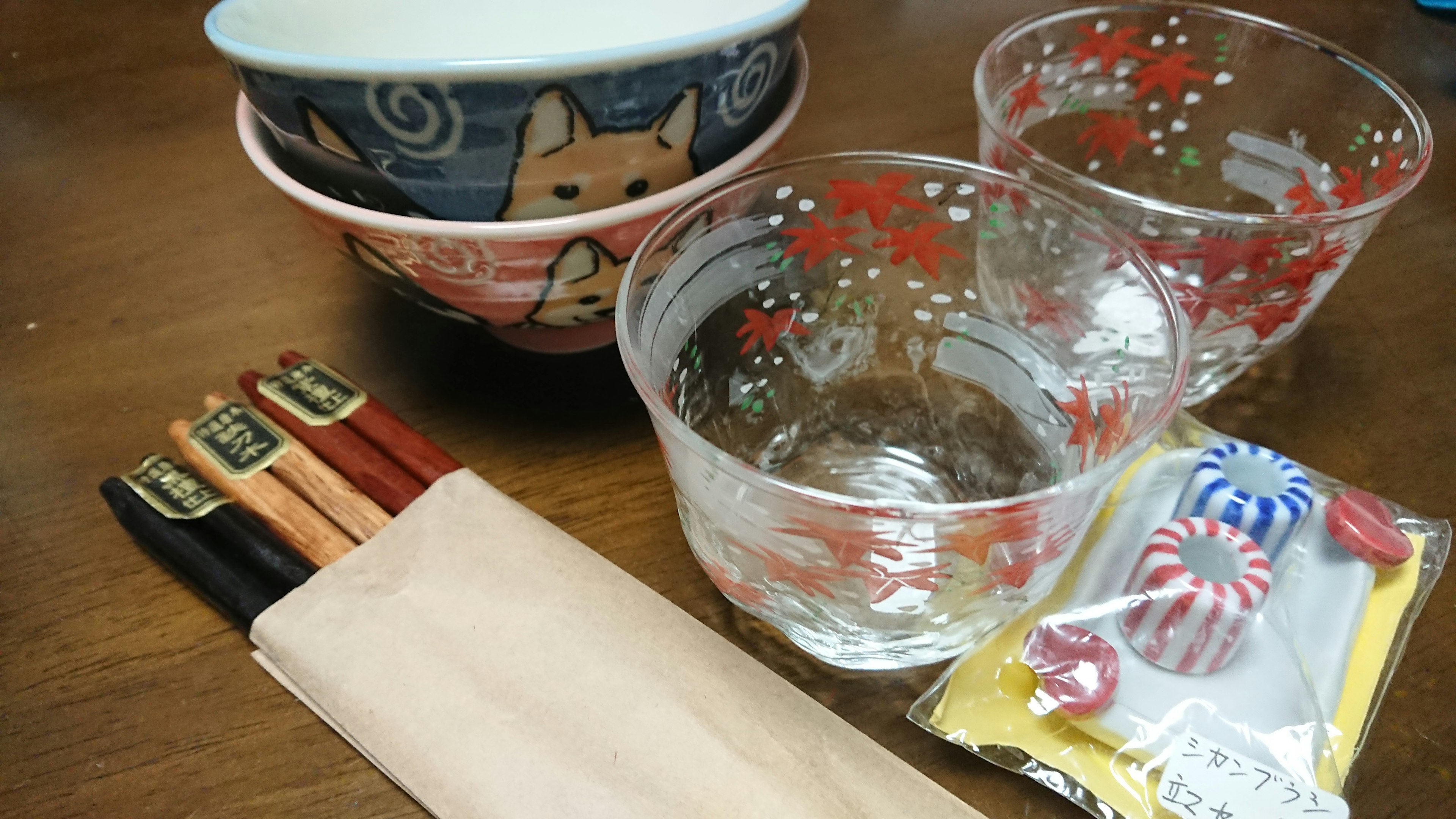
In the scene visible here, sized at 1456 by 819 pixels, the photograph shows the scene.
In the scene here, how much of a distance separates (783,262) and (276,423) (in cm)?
23

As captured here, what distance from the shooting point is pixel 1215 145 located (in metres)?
0.53

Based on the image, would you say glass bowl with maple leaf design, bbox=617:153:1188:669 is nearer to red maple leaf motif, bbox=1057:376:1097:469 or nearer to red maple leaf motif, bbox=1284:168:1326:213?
red maple leaf motif, bbox=1057:376:1097:469

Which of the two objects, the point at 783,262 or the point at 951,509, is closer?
the point at 951,509

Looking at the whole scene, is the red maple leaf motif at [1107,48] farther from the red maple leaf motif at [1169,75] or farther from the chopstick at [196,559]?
the chopstick at [196,559]

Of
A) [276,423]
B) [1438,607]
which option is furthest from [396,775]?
[1438,607]

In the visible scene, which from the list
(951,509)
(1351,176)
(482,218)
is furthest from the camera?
(1351,176)

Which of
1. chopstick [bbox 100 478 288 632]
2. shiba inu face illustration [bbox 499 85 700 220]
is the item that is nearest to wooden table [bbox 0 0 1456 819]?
chopstick [bbox 100 478 288 632]

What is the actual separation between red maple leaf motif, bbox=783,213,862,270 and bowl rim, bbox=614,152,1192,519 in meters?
0.03

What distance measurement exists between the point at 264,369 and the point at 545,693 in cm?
24

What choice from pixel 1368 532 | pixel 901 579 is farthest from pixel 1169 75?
pixel 901 579

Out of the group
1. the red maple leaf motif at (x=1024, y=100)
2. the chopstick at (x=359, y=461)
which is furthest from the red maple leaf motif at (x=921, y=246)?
the chopstick at (x=359, y=461)

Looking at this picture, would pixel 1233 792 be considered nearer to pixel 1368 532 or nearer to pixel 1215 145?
pixel 1368 532

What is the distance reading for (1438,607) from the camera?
0.36 metres

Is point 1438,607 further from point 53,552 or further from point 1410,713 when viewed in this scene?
point 53,552
